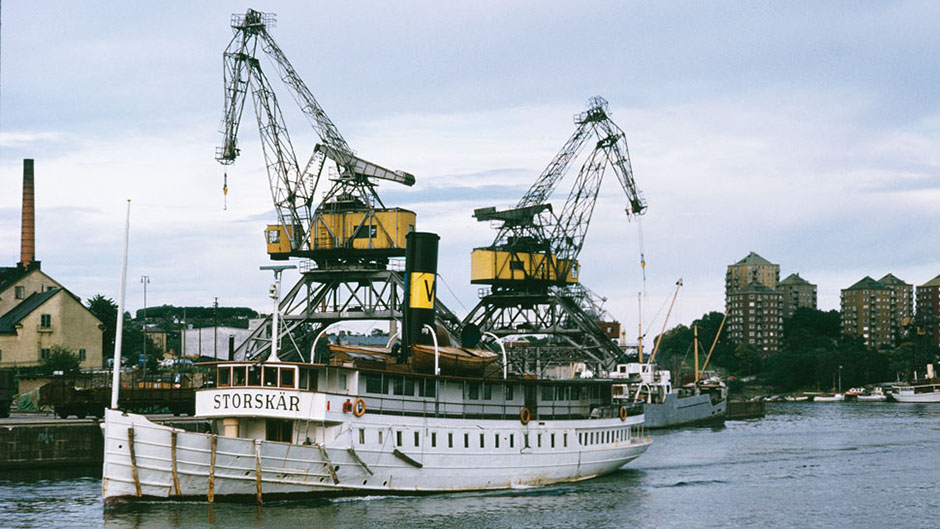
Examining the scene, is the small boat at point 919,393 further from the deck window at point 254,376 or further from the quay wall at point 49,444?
the deck window at point 254,376

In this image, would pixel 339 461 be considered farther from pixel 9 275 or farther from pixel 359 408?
pixel 9 275

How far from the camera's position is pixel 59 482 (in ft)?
167

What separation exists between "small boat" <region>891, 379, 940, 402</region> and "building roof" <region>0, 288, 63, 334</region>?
146 meters

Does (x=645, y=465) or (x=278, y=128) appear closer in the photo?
(x=645, y=465)

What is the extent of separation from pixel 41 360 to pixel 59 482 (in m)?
49.7

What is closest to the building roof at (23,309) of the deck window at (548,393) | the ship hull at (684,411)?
the ship hull at (684,411)

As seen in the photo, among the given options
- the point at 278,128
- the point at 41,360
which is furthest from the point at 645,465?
the point at 41,360

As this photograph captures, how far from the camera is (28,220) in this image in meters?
116

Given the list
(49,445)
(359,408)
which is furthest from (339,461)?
(49,445)

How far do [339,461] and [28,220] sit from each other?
85.9 meters

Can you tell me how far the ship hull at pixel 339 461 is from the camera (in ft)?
131

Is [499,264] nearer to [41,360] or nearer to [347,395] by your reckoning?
[41,360]

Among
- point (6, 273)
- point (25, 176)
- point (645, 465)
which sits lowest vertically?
point (645, 465)

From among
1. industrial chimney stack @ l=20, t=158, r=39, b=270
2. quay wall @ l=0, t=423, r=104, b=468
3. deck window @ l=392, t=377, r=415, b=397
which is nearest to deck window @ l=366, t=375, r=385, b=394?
deck window @ l=392, t=377, r=415, b=397
